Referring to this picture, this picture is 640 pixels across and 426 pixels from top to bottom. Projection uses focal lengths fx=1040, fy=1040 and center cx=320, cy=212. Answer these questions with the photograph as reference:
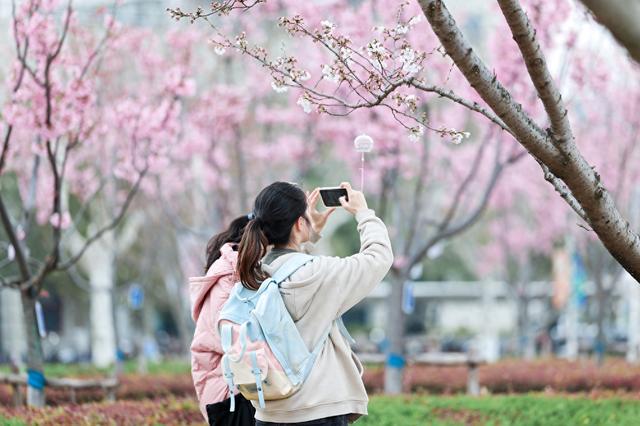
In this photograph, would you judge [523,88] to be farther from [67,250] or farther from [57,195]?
[67,250]

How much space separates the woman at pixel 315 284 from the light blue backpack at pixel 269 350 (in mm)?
39

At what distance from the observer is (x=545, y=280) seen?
35625mm

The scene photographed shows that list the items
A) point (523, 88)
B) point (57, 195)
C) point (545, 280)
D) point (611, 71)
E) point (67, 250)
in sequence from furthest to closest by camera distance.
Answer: point (545, 280)
point (67, 250)
point (611, 71)
point (523, 88)
point (57, 195)

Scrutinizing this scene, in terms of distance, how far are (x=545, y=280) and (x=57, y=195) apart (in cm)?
2950

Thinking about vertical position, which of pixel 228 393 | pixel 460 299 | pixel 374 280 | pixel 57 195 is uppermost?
pixel 57 195

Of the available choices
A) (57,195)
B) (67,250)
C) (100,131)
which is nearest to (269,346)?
(57,195)

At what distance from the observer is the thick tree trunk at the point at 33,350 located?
7.86m

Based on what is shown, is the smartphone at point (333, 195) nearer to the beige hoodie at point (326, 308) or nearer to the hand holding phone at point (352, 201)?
the hand holding phone at point (352, 201)

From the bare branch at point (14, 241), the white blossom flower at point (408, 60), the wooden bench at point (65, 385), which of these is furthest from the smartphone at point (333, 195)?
the wooden bench at point (65, 385)

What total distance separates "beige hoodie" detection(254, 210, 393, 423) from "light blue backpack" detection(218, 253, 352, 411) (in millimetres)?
38

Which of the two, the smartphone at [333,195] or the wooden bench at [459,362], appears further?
the wooden bench at [459,362]

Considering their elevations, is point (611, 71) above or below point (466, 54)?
above

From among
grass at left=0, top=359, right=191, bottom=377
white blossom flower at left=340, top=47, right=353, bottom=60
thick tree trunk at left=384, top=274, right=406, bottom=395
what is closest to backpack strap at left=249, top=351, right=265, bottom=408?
white blossom flower at left=340, top=47, right=353, bottom=60

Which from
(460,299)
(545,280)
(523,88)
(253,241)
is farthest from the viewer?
(460,299)
